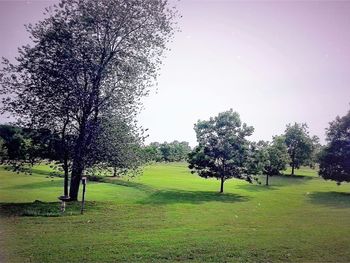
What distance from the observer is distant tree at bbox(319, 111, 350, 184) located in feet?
200

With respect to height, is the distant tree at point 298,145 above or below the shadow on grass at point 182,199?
above

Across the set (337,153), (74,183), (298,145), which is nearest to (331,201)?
(337,153)

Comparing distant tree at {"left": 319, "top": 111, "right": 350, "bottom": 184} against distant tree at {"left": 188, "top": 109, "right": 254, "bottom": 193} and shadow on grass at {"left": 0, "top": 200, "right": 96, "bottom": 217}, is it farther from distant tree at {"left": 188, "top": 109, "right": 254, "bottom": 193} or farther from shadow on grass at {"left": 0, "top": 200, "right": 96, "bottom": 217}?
shadow on grass at {"left": 0, "top": 200, "right": 96, "bottom": 217}

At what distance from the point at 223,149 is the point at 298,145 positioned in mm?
68594

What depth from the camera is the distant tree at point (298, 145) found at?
353 ft

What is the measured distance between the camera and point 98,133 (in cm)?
2995

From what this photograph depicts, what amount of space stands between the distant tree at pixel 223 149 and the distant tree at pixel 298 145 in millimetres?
61092

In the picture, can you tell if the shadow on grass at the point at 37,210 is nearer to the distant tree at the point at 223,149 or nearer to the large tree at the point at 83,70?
the large tree at the point at 83,70

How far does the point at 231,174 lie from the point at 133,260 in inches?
1535

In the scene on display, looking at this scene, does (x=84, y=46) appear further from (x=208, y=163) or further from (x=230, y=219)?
(x=208, y=163)

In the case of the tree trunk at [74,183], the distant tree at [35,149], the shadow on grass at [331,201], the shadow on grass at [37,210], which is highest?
the distant tree at [35,149]

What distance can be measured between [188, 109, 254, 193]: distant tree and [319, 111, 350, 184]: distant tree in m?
21.7

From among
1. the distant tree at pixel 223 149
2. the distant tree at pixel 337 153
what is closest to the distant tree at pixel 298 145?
the distant tree at pixel 337 153

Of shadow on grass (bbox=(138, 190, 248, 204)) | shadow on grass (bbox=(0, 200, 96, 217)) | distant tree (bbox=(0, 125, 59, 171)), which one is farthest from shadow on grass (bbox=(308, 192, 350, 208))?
distant tree (bbox=(0, 125, 59, 171))
